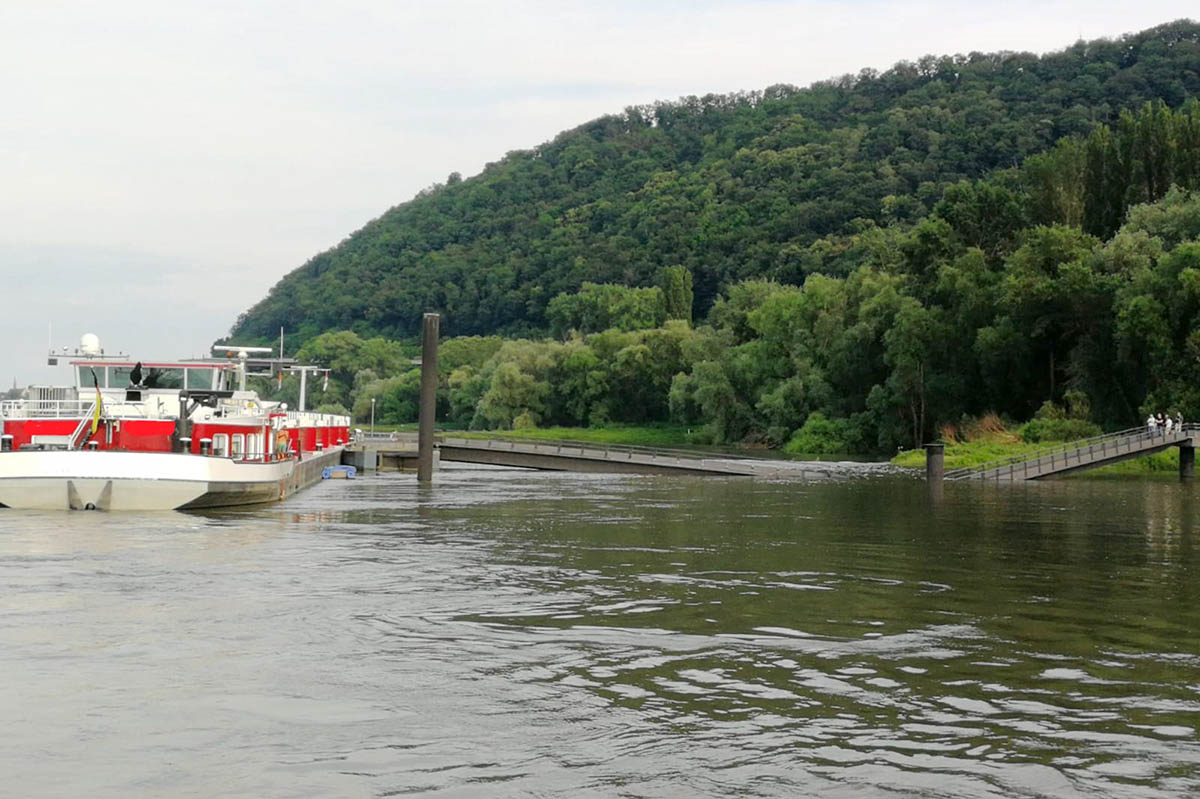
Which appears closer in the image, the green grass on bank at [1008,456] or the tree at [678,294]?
the green grass on bank at [1008,456]

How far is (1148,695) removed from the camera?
14.6 metres

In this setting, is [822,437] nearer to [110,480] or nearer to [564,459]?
[564,459]

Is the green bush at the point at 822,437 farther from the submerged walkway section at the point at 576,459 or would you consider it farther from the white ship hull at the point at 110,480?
the white ship hull at the point at 110,480

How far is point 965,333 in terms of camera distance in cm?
9731

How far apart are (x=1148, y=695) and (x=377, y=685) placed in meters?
8.10

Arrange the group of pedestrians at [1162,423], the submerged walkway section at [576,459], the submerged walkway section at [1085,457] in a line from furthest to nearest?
the submerged walkway section at [576,459]
the group of pedestrians at [1162,423]
the submerged walkway section at [1085,457]

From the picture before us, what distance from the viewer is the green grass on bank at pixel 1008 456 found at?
7350 centimetres

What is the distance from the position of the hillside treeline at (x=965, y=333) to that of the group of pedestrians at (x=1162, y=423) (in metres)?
1.90

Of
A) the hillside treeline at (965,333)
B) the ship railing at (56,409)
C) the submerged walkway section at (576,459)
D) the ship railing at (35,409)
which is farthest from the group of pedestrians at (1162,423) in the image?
the ship railing at (35,409)

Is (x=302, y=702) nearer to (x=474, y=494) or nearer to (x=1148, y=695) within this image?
(x=1148, y=695)

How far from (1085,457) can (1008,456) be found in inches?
338

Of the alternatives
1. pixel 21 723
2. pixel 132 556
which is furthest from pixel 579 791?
pixel 132 556

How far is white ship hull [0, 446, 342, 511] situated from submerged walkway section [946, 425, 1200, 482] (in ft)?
120

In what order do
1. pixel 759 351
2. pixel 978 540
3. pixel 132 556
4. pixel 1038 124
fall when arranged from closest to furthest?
pixel 132 556 → pixel 978 540 → pixel 759 351 → pixel 1038 124
